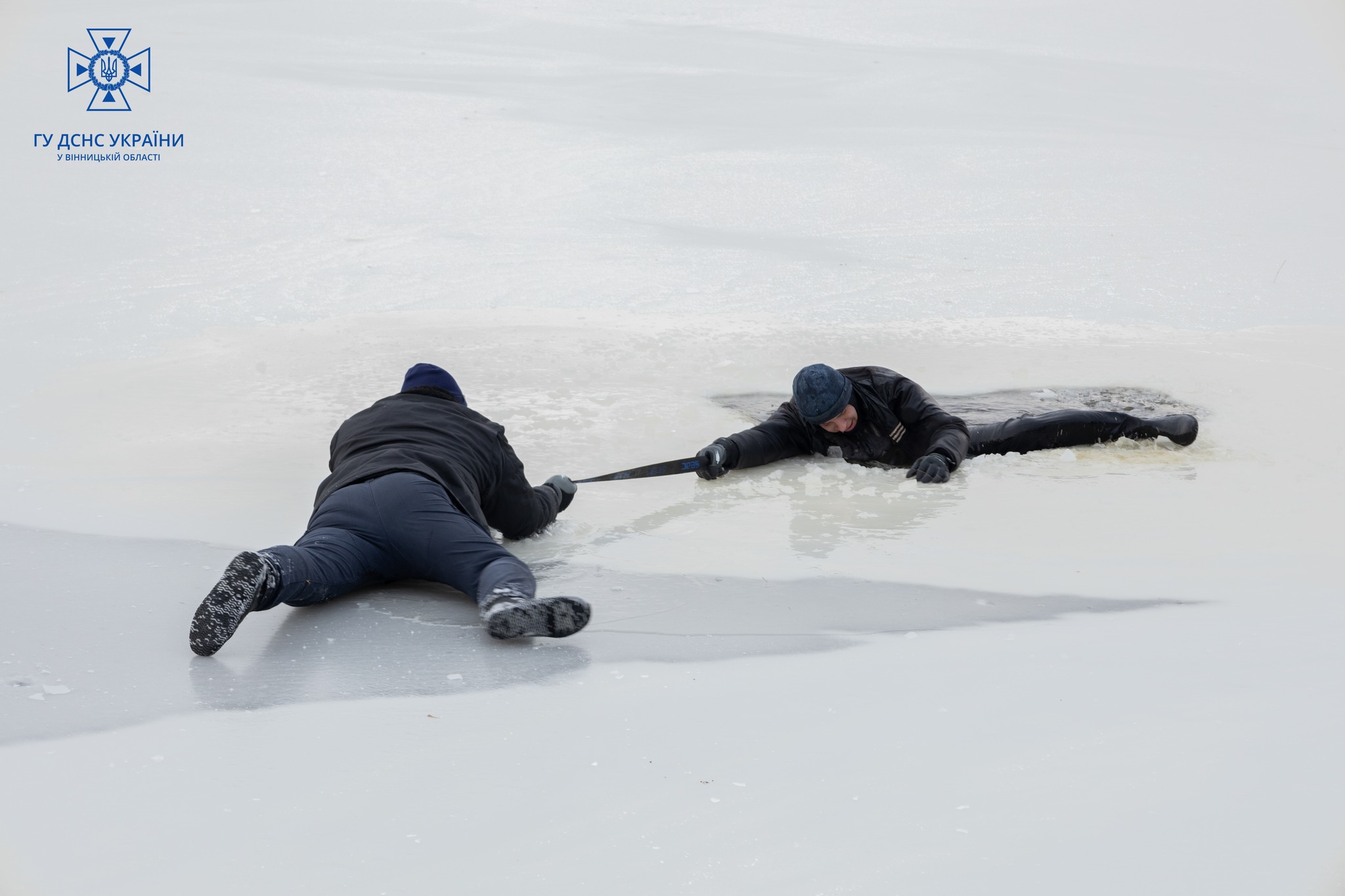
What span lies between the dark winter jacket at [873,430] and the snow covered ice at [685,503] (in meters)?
0.12

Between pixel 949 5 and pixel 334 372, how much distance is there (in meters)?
11.6

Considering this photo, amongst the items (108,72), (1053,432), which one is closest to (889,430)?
(1053,432)

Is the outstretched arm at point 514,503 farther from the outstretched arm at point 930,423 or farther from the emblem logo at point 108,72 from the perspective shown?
the emblem logo at point 108,72

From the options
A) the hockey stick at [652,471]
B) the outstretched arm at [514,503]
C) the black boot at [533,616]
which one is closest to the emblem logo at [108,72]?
the hockey stick at [652,471]

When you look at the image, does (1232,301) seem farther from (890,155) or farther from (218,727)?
(218,727)

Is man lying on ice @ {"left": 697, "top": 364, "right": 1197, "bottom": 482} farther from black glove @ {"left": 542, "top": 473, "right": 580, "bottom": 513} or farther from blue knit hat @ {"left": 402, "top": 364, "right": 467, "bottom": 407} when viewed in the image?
blue knit hat @ {"left": 402, "top": 364, "right": 467, "bottom": 407}

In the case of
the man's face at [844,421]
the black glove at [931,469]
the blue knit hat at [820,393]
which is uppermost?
the blue knit hat at [820,393]

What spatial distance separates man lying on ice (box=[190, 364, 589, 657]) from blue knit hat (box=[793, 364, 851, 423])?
1160 millimetres

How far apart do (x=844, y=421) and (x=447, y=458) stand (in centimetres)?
189

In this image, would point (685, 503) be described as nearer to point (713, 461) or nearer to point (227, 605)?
point (713, 461)

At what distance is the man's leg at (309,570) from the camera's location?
2.98 metres

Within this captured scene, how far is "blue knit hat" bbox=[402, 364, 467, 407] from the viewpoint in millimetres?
4133

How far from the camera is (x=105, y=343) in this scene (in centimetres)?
640

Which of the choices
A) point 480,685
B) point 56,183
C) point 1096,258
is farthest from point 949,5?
point 480,685
